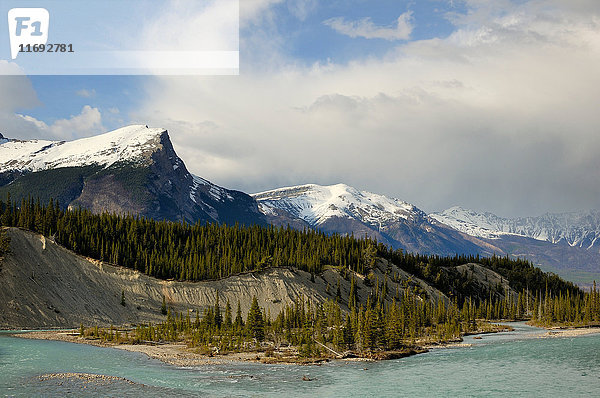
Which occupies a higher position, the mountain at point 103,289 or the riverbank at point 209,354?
the mountain at point 103,289

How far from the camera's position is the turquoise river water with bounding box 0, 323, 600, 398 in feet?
197

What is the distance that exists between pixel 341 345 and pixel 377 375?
2377cm

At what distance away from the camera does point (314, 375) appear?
236 ft

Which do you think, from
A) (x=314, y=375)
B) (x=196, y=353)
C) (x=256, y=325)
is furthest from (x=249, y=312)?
(x=314, y=375)

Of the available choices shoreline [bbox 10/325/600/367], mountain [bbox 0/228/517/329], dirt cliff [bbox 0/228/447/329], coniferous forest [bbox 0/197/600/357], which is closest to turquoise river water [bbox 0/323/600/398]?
shoreline [bbox 10/325/600/367]

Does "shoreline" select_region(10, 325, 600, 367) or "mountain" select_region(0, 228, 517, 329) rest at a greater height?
"mountain" select_region(0, 228, 517, 329)

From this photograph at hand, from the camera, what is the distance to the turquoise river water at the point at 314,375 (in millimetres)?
60188

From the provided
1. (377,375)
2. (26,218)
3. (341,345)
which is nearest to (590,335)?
(341,345)

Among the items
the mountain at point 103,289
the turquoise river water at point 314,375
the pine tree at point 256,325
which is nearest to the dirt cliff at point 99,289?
the mountain at point 103,289

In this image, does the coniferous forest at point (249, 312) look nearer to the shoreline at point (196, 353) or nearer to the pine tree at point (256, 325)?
the pine tree at point (256, 325)

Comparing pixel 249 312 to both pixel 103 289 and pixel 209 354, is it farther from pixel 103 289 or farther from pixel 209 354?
pixel 103 289

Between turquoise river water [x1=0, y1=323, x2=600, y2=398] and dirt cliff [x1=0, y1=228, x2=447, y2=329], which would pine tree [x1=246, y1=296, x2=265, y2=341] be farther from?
dirt cliff [x1=0, y1=228, x2=447, y2=329]

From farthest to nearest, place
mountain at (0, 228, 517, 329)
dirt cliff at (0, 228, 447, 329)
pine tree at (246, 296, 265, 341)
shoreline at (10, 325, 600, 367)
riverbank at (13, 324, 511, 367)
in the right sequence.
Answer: mountain at (0, 228, 517, 329)
dirt cliff at (0, 228, 447, 329)
pine tree at (246, 296, 265, 341)
riverbank at (13, 324, 511, 367)
shoreline at (10, 325, 600, 367)

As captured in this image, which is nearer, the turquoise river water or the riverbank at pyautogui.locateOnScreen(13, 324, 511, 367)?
the turquoise river water
